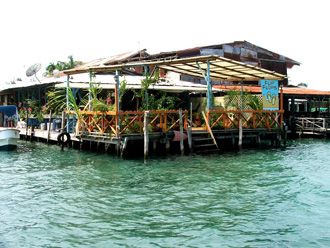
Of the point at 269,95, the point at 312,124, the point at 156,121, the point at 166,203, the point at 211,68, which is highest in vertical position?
the point at 211,68

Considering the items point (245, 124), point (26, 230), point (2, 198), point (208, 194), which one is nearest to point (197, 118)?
point (245, 124)

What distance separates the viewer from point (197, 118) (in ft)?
64.2

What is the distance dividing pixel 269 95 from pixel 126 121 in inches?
317

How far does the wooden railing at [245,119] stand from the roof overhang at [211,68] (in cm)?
207

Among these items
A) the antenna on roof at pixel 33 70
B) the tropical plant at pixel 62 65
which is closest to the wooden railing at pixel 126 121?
the antenna on roof at pixel 33 70

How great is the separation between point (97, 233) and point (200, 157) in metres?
8.48

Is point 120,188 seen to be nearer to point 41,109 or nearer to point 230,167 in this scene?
point 230,167

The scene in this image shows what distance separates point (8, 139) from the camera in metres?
17.7

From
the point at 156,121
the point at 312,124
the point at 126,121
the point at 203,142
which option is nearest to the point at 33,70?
the point at 156,121

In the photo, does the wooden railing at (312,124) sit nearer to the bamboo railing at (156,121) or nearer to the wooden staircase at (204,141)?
the bamboo railing at (156,121)

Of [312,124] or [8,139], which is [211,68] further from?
[8,139]

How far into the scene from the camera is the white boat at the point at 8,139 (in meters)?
17.6

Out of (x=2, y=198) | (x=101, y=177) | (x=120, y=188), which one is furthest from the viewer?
(x=101, y=177)

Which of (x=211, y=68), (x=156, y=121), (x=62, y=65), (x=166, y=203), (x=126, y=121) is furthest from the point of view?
(x=62, y=65)
